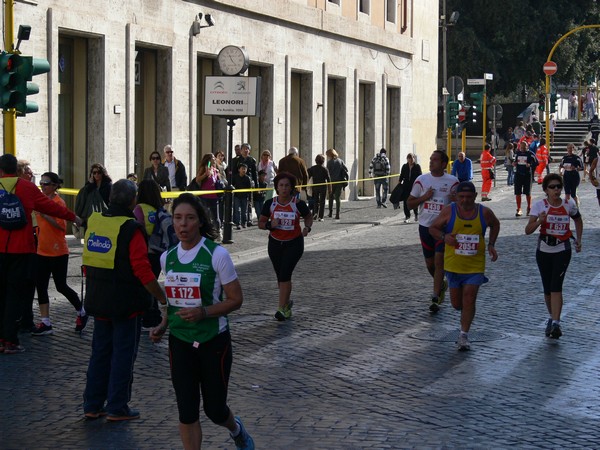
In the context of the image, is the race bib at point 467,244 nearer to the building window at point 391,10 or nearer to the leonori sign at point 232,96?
the leonori sign at point 232,96

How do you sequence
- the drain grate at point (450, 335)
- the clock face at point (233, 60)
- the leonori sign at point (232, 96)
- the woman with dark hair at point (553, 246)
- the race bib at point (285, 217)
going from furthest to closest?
the clock face at point (233, 60), the leonori sign at point (232, 96), the race bib at point (285, 217), the woman with dark hair at point (553, 246), the drain grate at point (450, 335)

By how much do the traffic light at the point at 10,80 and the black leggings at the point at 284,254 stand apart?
4221 millimetres

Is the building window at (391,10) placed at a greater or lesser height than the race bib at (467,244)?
greater

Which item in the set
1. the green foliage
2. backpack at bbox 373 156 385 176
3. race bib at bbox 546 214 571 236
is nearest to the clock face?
Answer: backpack at bbox 373 156 385 176

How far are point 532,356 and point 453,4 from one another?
180 ft

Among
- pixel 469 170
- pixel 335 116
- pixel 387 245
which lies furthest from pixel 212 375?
pixel 335 116

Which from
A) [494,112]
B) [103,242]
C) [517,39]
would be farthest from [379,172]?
[517,39]

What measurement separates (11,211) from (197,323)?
480 centimetres

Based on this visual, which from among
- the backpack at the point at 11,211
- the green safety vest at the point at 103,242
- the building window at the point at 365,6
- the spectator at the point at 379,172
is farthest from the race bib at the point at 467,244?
the building window at the point at 365,6

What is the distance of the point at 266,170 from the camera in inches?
1124

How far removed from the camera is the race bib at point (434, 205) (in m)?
14.5

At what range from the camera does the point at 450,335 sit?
12.5 meters

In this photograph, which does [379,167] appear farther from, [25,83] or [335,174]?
[25,83]

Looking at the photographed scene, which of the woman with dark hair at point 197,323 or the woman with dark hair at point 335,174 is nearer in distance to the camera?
the woman with dark hair at point 197,323
